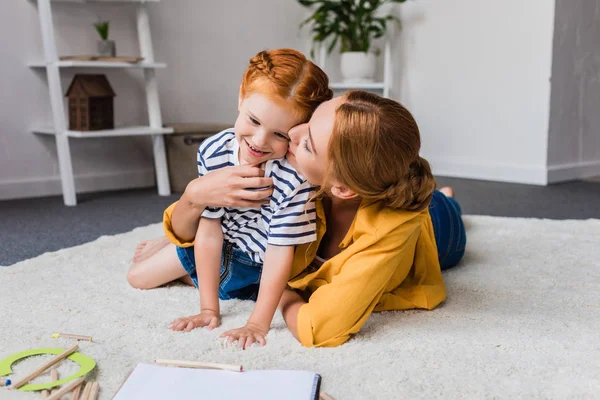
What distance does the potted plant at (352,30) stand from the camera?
118 inches

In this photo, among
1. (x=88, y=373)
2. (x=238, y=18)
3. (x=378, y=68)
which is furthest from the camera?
(x=378, y=68)

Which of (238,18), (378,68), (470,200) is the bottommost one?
(470,200)

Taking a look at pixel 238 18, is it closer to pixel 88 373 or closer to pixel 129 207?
pixel 129 207

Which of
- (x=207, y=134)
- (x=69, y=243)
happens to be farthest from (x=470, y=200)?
(x=69, y=243)

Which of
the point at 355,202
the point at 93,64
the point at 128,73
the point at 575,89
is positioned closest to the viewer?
the point at 355,202

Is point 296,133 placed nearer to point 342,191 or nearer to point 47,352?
point 342,191

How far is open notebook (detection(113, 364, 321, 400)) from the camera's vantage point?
2.58 ft

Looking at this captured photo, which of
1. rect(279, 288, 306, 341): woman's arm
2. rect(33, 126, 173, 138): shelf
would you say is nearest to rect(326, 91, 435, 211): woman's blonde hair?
rect(279, 288, 306, 341): woman's arm

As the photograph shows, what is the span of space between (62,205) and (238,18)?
49.8 inches

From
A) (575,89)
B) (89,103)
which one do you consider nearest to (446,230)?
(89,103)

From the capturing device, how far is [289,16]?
124 inches

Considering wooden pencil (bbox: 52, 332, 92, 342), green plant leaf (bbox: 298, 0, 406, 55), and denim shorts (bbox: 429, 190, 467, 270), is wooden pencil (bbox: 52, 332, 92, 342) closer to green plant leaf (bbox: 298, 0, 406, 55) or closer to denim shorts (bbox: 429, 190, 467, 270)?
denim shorts (bbox: 429, 190, 467, 270)

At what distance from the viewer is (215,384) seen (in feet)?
2.69

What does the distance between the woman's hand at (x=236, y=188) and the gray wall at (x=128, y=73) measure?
1672 millimetres
